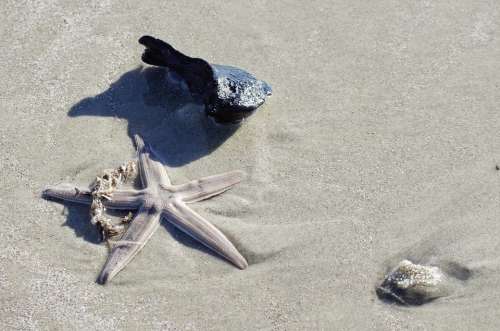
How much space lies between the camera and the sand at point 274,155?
546 centimetres

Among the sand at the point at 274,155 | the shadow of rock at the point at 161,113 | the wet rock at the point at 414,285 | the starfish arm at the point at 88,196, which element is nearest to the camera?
the wet rock at the point at 414,285

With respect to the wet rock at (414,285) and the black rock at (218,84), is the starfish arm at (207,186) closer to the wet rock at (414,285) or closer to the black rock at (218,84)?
the black rock at (218,84)

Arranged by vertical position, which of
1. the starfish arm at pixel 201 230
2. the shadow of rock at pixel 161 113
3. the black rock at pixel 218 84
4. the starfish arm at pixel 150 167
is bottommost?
the starfish arm at pixel 201 230

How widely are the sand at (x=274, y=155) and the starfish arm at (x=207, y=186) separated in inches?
4.3

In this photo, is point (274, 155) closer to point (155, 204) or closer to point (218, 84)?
point (218, 84)

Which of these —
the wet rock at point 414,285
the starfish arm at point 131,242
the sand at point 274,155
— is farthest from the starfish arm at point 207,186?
the wet rock at point 414,285

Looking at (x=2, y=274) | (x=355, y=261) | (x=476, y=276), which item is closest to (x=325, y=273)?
(x=355, y=261)

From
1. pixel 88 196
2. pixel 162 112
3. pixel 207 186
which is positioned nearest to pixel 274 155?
pixel 207 186

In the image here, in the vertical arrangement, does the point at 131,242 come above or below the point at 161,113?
below

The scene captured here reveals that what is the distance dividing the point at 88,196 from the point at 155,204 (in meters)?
0.65

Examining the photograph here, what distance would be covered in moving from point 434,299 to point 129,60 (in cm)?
399

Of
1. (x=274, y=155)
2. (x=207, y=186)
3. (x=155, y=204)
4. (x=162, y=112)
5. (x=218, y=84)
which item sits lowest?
(x=155, y=204)

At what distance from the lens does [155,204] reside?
5.88 metres

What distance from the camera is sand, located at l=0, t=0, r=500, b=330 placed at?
17.9 ft
